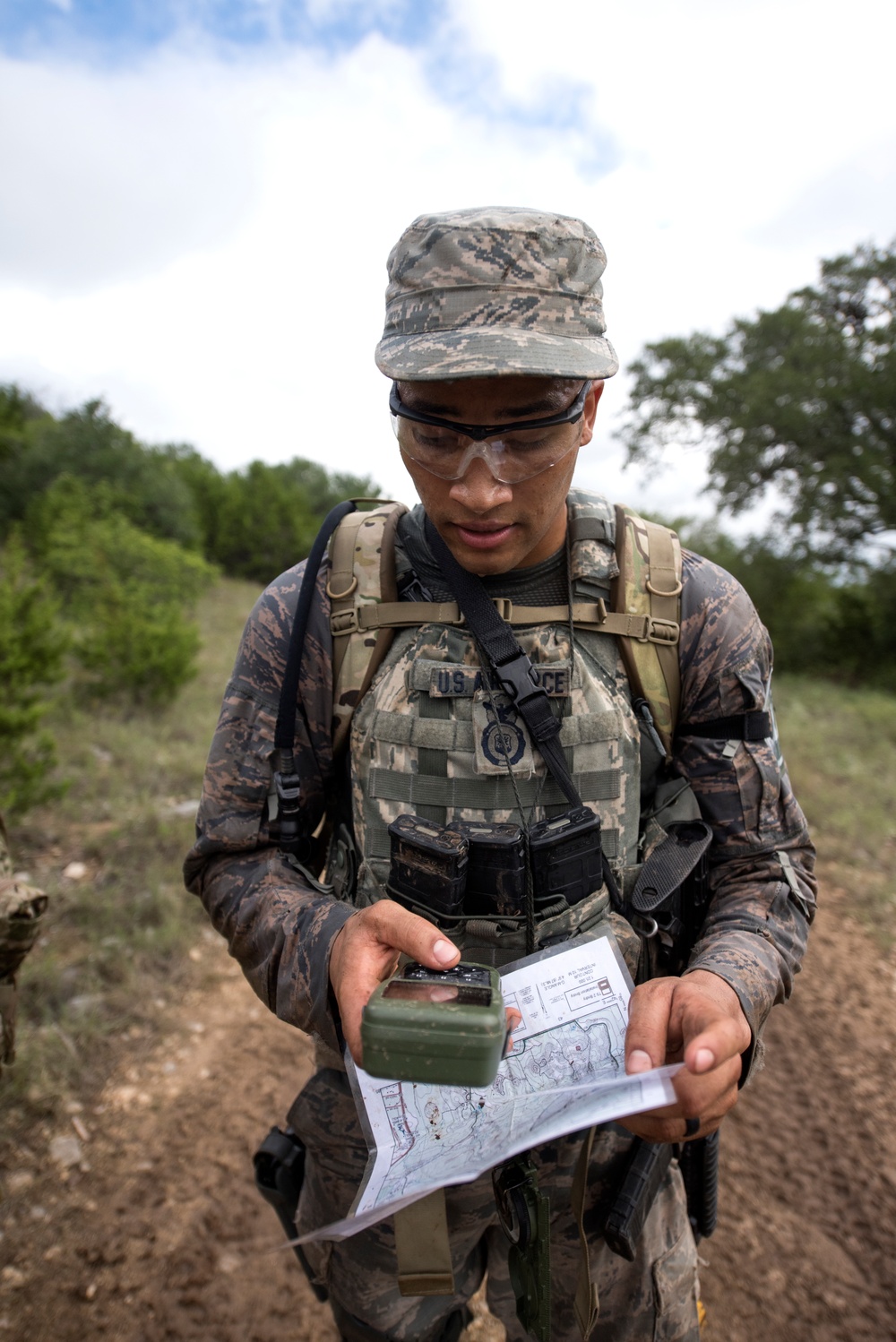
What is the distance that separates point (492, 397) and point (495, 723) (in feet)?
2.23

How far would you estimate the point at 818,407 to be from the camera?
648 inches

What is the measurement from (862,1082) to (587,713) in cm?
315

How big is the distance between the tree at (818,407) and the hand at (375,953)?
666 inches

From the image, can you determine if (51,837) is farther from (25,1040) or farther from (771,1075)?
(771,1075)

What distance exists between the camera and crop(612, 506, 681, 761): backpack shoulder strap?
179 cm

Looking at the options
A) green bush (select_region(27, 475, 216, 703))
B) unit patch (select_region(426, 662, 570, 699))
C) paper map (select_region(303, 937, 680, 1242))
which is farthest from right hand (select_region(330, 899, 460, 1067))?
green bush (select_region(27, 475, 216, 703))

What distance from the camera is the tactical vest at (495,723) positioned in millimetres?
1712

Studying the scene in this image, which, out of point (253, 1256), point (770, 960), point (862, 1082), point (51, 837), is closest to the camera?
point (770, 960)

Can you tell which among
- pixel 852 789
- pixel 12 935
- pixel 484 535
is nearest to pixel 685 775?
pixel 484 535

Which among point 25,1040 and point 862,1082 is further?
point 862,1082

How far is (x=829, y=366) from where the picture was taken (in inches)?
647

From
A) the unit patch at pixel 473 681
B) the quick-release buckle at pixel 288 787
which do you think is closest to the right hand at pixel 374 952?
the quick-release buckle at pixel 288 787

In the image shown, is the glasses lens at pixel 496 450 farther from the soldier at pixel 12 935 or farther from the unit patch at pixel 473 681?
the soldier at pixel 12 935

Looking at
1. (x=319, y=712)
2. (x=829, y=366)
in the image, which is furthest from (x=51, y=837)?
(x=829, y=366)
